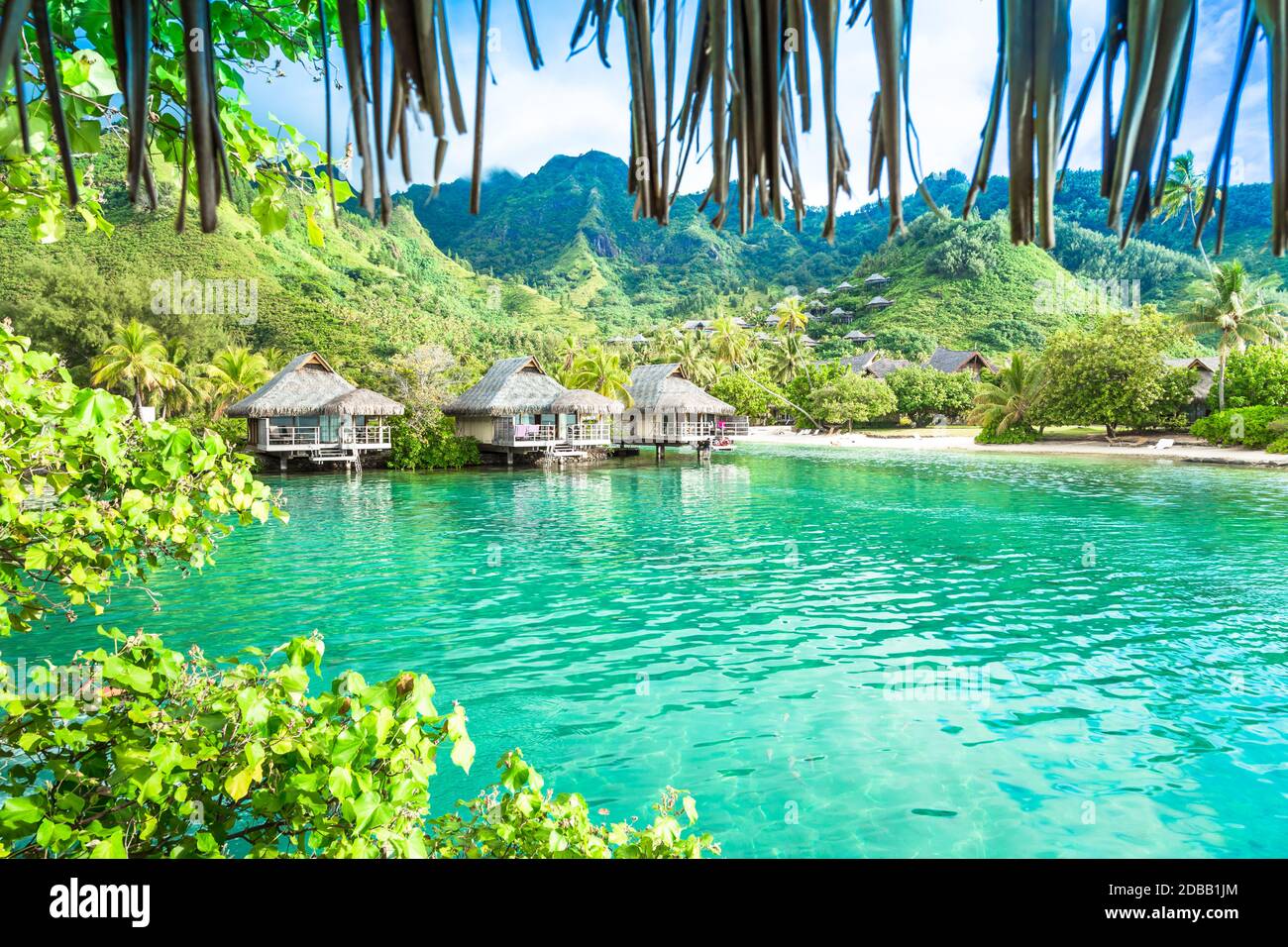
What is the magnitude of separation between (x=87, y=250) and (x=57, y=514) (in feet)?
198

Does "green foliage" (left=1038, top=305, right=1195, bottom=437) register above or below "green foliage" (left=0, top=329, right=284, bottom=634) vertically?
above

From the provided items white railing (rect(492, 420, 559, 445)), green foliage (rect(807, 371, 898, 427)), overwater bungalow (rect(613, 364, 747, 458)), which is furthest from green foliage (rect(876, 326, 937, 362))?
white railing (rect(492, 420, 559, 445))

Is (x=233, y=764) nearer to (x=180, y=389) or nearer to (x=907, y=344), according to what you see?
(x=180, y=389)

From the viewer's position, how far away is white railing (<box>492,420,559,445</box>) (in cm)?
3312

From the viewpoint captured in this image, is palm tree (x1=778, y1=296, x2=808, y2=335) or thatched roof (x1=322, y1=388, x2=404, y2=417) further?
palm tree (x1=778, y1=296, x2=808, y2=335)

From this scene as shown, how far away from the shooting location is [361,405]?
30.5 m

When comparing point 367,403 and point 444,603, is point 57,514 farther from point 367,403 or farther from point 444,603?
point 367,403

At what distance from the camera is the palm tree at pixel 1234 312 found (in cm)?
3228

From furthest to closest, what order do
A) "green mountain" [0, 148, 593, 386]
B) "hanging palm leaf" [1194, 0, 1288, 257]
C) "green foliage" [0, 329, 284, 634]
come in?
1. "green mountain" [0, 148, 593, 386]
2. "green foliage" [0, 329, 284, 634]
3. "hanging palm leaf" [1194, 0, 1288, 257]

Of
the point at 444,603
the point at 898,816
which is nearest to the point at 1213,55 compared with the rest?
the point at 898,816

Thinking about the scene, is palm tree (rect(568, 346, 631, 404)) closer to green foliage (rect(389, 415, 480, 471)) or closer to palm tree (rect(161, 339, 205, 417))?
green foliage (rect(389, 415, 480, 471))

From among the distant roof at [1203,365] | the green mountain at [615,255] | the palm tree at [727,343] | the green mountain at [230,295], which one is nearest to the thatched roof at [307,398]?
the green mountain at [230,295]

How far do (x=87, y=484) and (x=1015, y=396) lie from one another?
45771mm
